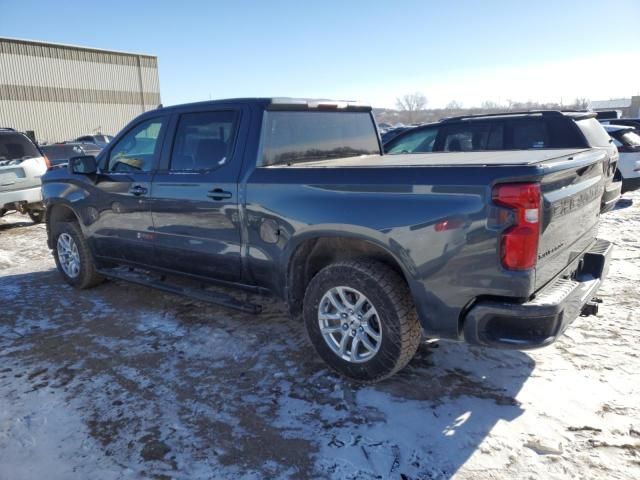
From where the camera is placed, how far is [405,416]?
3.03 m

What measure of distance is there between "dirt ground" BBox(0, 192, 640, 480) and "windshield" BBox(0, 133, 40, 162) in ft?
17.8

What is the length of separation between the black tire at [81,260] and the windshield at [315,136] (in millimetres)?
2789

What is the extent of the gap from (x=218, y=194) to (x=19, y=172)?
22.0 feet

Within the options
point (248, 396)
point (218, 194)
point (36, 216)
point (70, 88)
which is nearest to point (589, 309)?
point (248, 396)

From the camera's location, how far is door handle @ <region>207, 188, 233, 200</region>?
12.7 feet

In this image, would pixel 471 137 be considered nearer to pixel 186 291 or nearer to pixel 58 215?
pixel 186 291

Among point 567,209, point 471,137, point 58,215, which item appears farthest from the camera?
point 471,137

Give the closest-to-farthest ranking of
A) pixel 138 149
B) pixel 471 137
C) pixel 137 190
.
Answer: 1. pixel 137 190
2. pixel 138 149
3. pixel 471 137

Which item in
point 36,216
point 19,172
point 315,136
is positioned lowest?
point 36,216

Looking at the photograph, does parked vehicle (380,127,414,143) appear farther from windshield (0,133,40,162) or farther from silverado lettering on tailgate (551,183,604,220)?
windshield (0,133,40,162)

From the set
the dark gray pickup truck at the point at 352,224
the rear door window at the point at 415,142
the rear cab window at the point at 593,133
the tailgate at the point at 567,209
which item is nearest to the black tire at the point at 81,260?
the dark gray pickup truck at the point at 352,224

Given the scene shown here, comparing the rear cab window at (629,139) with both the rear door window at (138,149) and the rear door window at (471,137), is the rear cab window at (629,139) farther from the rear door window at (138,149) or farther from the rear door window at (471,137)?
the rear door window at (138,149)

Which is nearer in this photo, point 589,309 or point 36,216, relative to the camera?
point 589,309

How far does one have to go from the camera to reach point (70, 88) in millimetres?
38438
